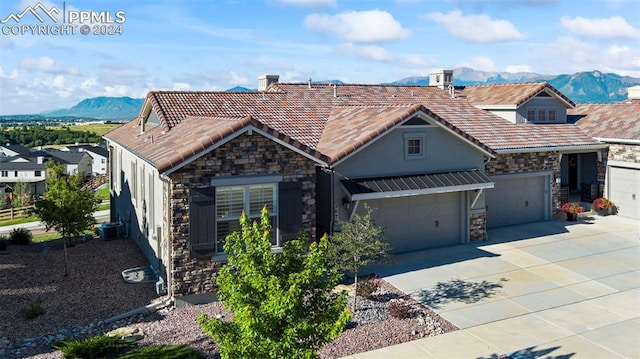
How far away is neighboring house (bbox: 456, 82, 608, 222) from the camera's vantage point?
69.5ft

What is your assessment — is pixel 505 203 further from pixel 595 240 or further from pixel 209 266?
pixel 209 266

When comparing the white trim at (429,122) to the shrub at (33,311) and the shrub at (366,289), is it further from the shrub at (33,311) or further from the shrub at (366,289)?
the shrub at (33,311)

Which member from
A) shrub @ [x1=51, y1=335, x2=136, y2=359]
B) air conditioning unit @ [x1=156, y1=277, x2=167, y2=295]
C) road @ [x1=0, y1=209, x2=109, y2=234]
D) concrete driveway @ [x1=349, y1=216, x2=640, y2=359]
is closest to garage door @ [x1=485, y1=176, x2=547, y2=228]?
concrete driveway @ [x1=349, y1=216, x2=640, y2=359]

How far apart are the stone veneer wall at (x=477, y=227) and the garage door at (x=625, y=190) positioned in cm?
834

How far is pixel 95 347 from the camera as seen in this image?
10.1 metres

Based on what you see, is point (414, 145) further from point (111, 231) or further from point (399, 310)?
point (111, 231)

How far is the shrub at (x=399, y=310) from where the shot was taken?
476 inches

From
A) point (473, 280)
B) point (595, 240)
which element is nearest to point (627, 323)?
point (473, 280)

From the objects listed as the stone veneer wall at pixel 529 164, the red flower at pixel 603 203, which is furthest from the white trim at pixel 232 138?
the red flower at pixel 603 203

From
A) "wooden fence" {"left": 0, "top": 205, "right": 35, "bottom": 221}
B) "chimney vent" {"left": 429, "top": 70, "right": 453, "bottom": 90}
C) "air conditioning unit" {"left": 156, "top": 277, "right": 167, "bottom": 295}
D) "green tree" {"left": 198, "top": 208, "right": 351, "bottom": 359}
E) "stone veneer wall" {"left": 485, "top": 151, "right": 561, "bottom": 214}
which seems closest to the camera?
"green tree" {"left": 198, "top": 208, "right": 351, "bottom": 359}

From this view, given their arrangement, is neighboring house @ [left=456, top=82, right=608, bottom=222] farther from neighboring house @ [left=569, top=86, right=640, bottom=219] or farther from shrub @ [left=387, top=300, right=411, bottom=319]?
shrub @ [left=387, top=300, right=411, bottom=319]

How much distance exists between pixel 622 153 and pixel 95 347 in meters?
21.9

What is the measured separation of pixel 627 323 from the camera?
1184 cm

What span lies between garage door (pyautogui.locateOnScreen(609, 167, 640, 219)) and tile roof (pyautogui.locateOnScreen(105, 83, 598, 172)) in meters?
1.91
